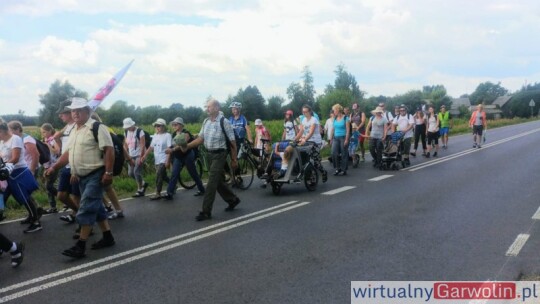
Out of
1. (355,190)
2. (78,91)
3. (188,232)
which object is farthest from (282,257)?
(78,91)

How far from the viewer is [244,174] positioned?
40.8ft

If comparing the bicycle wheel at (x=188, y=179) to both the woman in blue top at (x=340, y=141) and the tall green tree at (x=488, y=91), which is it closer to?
the woman in blue top at (x=340, y=141)

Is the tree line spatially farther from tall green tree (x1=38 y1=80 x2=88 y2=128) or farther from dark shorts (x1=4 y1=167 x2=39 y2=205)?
dark shorts (x1=4 y1=167 x2=39 y2=205)

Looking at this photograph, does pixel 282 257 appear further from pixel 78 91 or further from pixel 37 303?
pixel 78 91

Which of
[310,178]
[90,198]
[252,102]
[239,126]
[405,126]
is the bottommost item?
[310,178]

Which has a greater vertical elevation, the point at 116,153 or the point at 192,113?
the point at 192,113

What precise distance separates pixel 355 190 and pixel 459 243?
4359 millimetres

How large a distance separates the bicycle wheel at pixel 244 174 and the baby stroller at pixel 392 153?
3973mm

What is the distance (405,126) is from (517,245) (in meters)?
9.31

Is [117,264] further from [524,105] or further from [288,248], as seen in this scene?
[524,105]

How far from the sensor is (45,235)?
7383 mm

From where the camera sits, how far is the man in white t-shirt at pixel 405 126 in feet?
48.6

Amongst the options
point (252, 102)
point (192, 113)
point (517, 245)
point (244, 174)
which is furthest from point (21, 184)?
point (252, 102)

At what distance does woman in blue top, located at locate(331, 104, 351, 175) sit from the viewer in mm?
13023
